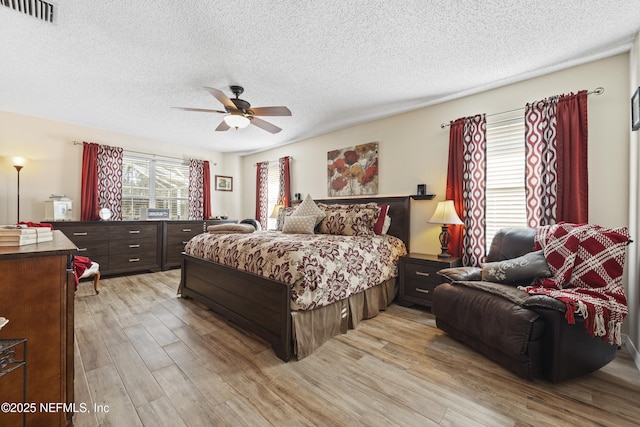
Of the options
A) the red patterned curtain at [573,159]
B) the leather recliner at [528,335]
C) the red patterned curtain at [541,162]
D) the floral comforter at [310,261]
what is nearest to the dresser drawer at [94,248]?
the floral comforter at [310,261]

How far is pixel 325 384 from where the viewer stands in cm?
177

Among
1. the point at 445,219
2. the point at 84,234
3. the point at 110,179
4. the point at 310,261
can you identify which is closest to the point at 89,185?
the point at 110,179

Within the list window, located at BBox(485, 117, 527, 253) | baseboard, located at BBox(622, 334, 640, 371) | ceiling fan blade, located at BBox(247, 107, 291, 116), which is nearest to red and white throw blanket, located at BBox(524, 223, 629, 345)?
baseboard, located at BBox(622, 334, 640, 371)

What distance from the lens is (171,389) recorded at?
66.9 inches

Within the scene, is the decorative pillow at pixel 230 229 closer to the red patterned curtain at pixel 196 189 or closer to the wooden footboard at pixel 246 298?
the wooden footboard at pixel 246 298

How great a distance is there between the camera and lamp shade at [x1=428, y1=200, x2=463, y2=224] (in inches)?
119

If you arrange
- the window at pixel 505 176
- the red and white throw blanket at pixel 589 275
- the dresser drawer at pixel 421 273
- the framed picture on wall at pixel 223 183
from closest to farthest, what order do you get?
the red and white throw blanket at pixel 589 275 → the window at pixel 505 176 → the dresser drawer at pixel 421 273 → the framed picture on wall at pixel 223 183

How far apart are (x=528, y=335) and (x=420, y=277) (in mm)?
1373

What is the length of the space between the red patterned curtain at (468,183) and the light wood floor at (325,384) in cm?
113

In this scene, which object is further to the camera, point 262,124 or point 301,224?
point 301,224

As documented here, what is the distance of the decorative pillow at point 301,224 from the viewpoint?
11.6 ft

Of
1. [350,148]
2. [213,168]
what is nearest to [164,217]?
[213,168]

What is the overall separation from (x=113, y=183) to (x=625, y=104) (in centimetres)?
683

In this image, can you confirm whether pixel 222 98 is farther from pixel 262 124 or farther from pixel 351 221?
pixel 351 221
